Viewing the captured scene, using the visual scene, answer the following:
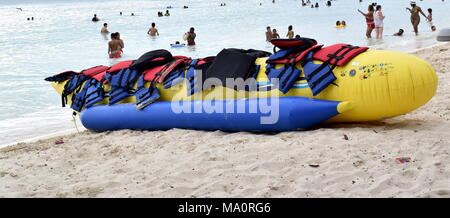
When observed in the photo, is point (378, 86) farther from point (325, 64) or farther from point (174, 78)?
point (174, 78)

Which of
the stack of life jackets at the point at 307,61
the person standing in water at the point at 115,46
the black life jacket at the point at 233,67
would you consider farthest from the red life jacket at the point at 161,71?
the person standing in water at the point at 115,46

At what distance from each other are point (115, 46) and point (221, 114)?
10187 mm

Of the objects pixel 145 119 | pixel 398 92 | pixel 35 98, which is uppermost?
pixel 398 92

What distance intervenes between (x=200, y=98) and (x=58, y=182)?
177 cm

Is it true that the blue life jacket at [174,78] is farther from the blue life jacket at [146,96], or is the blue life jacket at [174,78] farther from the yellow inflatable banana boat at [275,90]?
the blue life jacket at [146,96]

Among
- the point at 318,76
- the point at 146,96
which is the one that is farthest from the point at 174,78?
the point at 318,76

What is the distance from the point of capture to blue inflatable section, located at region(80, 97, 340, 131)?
4516 mm

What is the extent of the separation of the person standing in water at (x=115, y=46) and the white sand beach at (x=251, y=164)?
9137 millimetres

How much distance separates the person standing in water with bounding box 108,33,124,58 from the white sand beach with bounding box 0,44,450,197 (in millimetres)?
9137

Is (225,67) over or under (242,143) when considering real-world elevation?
over

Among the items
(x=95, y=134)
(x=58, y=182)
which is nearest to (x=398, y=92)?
(x=58, y=182)
